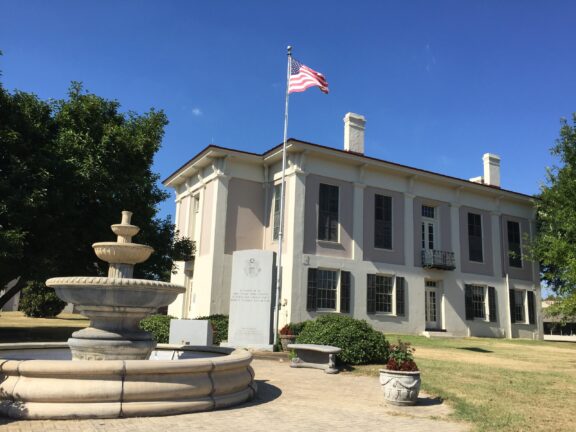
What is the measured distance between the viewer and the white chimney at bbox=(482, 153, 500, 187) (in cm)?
3141

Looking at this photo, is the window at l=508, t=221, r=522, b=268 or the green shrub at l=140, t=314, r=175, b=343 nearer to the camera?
the green shrub at l=140, t=314, r=175, b=343

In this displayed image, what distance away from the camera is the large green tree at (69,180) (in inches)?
637

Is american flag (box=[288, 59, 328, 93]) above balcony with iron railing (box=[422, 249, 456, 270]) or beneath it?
above

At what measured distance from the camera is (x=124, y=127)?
20.0 metres

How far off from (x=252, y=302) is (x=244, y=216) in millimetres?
10296

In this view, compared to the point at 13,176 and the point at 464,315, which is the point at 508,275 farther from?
the point at 13,176

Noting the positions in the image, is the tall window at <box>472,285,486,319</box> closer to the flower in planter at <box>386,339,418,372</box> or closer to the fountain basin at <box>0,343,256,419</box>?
the flower in planter at <box>386,339,418,372</box>

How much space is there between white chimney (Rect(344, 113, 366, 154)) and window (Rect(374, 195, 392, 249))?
2.94 m

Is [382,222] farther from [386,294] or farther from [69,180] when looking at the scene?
[69,180]

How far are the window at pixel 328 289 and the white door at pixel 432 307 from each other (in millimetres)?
5670

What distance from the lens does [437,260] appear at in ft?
86.8

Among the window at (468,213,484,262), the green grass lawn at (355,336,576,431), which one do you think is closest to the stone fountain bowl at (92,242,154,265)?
the green grass lawn at (355,336,576,431)

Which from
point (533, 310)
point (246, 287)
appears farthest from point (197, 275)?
point (533, 310)

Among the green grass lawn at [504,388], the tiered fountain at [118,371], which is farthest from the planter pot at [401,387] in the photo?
the tiered fountain at [118,371]
